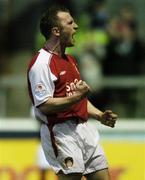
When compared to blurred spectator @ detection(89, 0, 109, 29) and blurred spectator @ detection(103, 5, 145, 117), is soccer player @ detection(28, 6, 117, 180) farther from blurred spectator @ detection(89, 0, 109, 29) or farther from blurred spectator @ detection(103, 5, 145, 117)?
blurred spectator @ detection(89, 0, 109, 29)

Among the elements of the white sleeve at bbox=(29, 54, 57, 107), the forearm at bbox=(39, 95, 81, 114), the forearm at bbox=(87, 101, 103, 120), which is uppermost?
the white sleeve at bbox=(29, 54, 57, 107)

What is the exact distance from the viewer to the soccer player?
6.41 metres

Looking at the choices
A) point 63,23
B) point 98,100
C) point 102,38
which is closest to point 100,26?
point 102,38

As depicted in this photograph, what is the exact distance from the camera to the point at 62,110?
639 cm

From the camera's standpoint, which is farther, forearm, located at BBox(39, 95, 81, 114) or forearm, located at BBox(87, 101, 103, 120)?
forearm, located at BBox(87, 101, 103, 120)

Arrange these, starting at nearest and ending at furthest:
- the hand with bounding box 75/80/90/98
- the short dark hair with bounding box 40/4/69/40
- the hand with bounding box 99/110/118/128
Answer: the hand with bounding box 75/80/90/98 → the short dark hair with bounding box 40/4/69/40 → the hand with bounding box 99/110/118/128

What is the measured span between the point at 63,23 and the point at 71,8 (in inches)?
173

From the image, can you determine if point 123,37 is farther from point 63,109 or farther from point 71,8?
point 63,109

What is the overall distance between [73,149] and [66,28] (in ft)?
2.83

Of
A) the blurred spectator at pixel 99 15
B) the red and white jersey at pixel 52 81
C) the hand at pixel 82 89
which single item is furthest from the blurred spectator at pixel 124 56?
the hand at pixel 82 89

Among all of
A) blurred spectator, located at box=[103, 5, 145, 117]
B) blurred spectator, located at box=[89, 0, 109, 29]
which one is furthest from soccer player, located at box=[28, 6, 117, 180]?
blurred spectator, located at box=[89, 0, 109, 29]

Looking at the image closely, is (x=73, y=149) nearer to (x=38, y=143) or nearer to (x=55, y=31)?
(x=55, y=31)

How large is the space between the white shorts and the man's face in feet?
1.90

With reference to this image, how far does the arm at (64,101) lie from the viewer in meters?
6.22
